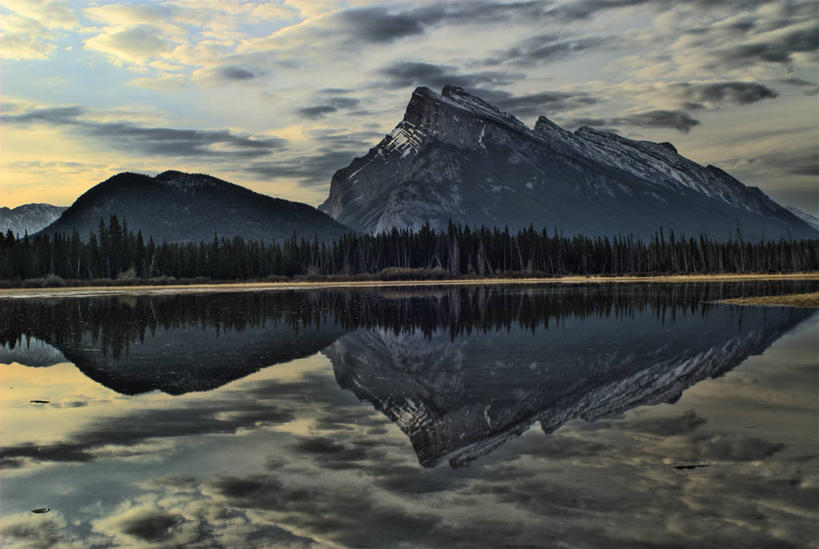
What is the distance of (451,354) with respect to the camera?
28.1m

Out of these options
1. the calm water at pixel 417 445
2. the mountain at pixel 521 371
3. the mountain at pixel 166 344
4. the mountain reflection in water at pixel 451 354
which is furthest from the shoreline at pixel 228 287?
the calm water at pixel 417 445

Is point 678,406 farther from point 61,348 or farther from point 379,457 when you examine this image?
point 61,348

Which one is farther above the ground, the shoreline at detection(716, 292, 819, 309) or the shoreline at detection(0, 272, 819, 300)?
the shoreline at detection(0, 272, 819, 300)

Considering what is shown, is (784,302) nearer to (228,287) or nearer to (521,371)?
(521,371)

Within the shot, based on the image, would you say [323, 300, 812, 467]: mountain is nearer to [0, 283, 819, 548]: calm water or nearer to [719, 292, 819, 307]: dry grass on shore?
[0, 283, 819, 548]: calm water

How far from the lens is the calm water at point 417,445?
9727mm

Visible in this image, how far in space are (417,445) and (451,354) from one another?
13921mm

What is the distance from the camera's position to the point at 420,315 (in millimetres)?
49469

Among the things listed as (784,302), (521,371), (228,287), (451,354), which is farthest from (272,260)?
(521,371)

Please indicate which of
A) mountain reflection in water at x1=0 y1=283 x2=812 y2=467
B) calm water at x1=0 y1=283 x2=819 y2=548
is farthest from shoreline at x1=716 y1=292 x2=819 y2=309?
calm water at x1=0 y1=283 x2=819 y2=548

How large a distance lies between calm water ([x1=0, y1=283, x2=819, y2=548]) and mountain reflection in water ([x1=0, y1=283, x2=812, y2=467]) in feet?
0.51

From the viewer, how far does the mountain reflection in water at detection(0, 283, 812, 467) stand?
57.3 ft

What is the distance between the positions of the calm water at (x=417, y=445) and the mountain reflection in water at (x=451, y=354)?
15cm

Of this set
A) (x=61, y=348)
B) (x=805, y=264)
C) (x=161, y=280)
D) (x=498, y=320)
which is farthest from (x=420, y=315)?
(x=805, y=264)
